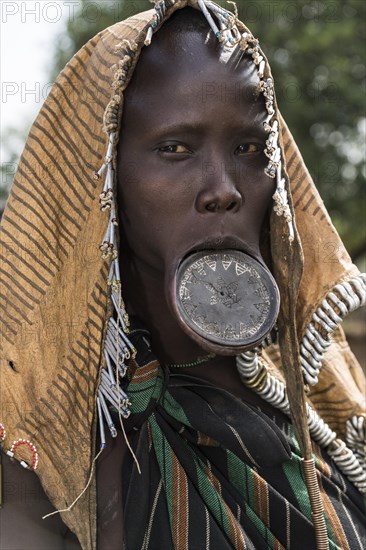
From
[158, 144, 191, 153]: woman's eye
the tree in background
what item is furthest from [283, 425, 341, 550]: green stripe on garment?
the tree in background

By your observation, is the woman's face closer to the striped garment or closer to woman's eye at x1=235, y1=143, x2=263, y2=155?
woman's eye at x1=235, y1=143, x2=263, y2=155

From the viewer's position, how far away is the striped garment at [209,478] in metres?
1.88

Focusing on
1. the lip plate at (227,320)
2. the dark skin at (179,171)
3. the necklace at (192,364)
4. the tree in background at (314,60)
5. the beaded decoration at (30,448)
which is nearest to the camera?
the lip plate at (227,320)

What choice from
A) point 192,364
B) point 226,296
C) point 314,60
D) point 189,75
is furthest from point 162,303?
point 314,60

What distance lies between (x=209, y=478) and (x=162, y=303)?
44 cm

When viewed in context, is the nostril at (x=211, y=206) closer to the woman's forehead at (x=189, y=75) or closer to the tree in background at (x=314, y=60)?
the woman's forehead at (x=189, y=75)

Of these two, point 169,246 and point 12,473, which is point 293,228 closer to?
point 169,246

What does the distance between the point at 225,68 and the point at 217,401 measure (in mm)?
804

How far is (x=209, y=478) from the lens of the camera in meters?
1.97

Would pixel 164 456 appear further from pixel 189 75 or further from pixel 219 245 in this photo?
pixel 189 75

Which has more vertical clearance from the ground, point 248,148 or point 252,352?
point 248,148

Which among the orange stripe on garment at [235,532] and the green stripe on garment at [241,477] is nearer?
the orange stripe on garment at [235,532]

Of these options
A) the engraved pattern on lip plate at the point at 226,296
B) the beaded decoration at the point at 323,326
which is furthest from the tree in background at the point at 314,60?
the engraved pattern on lip plate at the point at 226,296

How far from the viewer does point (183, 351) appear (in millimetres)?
2092
